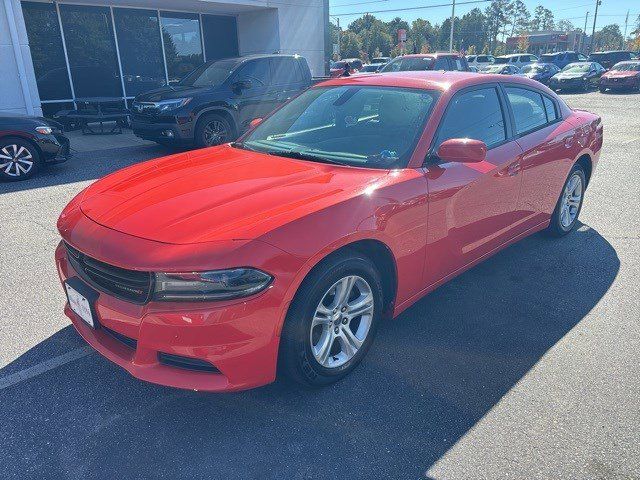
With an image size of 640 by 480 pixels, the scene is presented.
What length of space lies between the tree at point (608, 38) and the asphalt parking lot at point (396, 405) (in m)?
143

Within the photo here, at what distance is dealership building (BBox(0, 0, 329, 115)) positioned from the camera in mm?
11961

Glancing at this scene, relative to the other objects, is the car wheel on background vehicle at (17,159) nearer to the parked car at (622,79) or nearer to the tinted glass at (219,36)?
the tinted glass at (219,36)

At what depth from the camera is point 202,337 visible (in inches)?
88.0

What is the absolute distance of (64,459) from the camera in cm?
232

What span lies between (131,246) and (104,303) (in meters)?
0.33

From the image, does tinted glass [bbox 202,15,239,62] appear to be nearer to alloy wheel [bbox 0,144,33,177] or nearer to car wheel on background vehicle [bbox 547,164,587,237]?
alloy wheel [bbox 0,144,33,177]

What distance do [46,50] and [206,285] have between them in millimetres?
14266

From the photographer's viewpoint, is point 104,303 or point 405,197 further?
point 405,197

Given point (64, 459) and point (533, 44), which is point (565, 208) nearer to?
point (64, 459)

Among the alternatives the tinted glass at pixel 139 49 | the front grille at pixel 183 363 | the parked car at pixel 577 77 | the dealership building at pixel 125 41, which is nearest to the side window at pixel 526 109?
the front grille at pixel 183 363

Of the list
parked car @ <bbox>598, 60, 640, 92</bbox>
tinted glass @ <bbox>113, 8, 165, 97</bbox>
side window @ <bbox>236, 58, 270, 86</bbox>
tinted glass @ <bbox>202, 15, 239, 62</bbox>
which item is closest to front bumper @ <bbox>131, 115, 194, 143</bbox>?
side window @ <bbox>236, 58, 270, 86</bbox>

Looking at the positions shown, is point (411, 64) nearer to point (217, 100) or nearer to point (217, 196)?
point (217, 100)

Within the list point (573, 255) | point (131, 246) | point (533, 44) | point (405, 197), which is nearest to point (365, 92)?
point (405, 197)

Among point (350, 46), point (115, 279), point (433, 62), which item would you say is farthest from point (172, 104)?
point (350, 46)
